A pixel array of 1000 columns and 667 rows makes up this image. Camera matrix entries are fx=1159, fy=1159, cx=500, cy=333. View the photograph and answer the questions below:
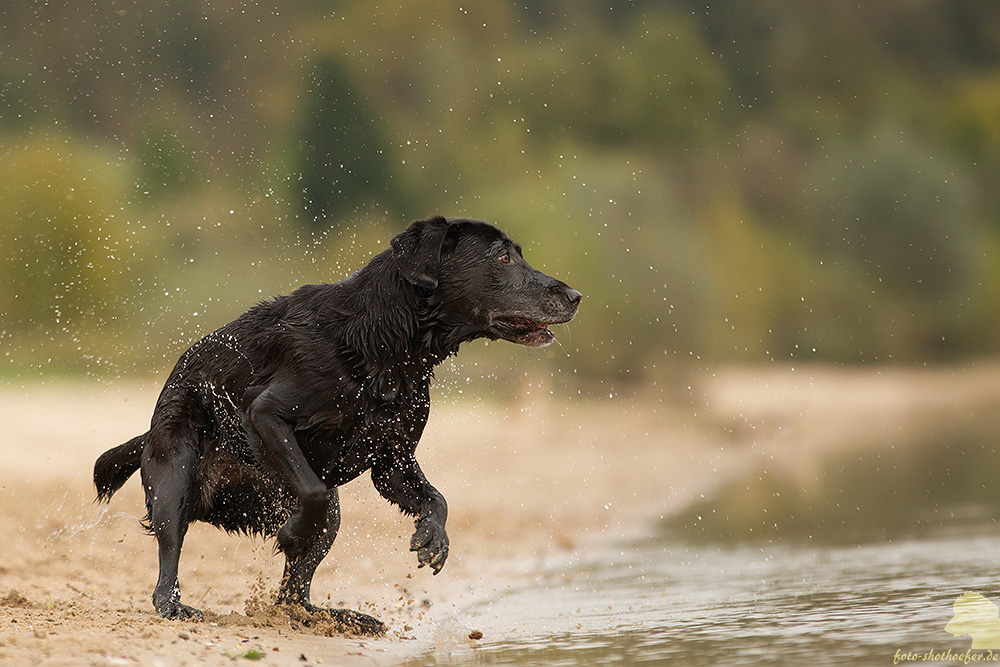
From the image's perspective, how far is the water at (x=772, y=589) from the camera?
13.7 feet

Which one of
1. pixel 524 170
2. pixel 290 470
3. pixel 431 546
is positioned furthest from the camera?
pixel 524 170

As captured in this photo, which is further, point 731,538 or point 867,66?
point 867,66

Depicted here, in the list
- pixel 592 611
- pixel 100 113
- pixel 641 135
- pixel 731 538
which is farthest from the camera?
pixel 641 135

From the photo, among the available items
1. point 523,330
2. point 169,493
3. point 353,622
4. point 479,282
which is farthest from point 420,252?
point 353,622

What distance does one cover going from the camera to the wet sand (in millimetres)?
4531

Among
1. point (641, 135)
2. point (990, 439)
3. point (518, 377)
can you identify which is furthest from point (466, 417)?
point (641, 135)

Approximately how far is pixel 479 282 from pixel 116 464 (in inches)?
80.5

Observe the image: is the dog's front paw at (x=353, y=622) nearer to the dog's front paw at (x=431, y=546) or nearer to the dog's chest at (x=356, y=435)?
the dog's front paw at (x=431, y=546)

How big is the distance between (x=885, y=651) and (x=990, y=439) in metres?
11.9

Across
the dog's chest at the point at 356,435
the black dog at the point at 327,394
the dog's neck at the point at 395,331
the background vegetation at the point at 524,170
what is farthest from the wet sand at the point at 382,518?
the background vegetation at the point at 524,170

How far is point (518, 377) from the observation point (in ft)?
57.4

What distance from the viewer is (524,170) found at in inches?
1012

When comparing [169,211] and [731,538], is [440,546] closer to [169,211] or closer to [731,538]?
[731,538]

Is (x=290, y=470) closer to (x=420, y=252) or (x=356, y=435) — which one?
(x=356, y=435)
